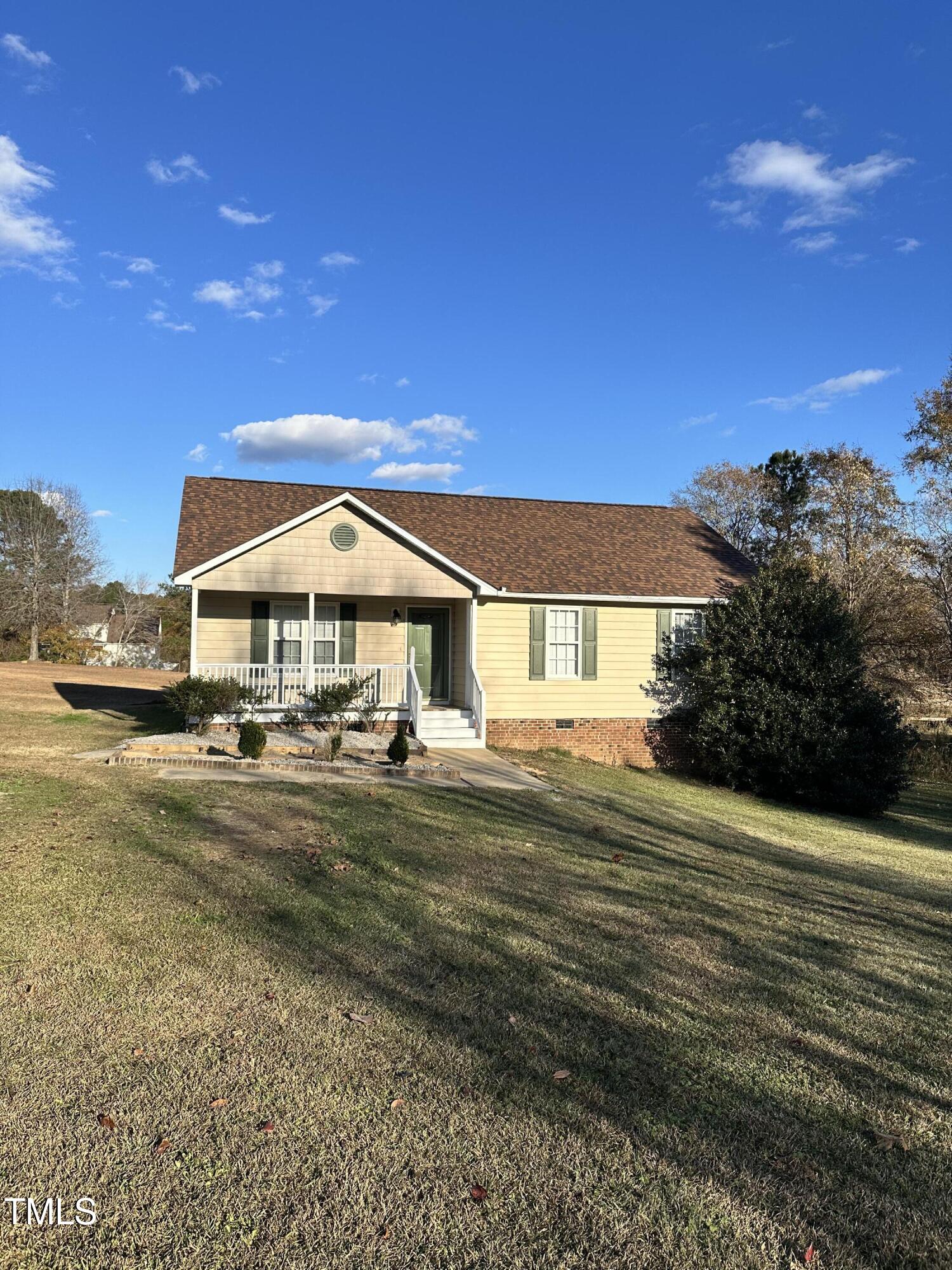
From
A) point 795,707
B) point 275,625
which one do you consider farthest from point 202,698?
point 795,707

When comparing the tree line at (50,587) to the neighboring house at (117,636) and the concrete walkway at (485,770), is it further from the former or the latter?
the concrete walkway at (485,770)

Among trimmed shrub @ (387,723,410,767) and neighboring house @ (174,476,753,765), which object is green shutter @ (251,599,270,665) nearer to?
neighboring house @ (174,476,753,765)

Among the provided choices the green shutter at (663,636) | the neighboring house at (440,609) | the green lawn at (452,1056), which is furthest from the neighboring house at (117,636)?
the green lawn at (452,1056)

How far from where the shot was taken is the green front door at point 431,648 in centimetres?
1656

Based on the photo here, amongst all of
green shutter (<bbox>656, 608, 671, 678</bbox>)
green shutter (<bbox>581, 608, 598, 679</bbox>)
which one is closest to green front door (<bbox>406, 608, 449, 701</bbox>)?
green shutter (<bbox>581, 608, 598, 679</bbox>)

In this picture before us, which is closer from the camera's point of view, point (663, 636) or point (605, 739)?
point (605, 739)

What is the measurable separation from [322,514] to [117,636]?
127 ft

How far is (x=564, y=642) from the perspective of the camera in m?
16.3

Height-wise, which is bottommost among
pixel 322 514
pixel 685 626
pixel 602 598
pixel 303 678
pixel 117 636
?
pixel 303 678

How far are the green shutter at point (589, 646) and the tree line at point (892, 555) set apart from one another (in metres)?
5.30

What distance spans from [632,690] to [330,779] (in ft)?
26.1

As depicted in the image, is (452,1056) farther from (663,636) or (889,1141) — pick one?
(663,636)

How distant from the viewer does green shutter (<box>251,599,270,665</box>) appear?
15.3m

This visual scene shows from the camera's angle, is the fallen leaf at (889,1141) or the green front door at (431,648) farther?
the green front door at (431,648)
